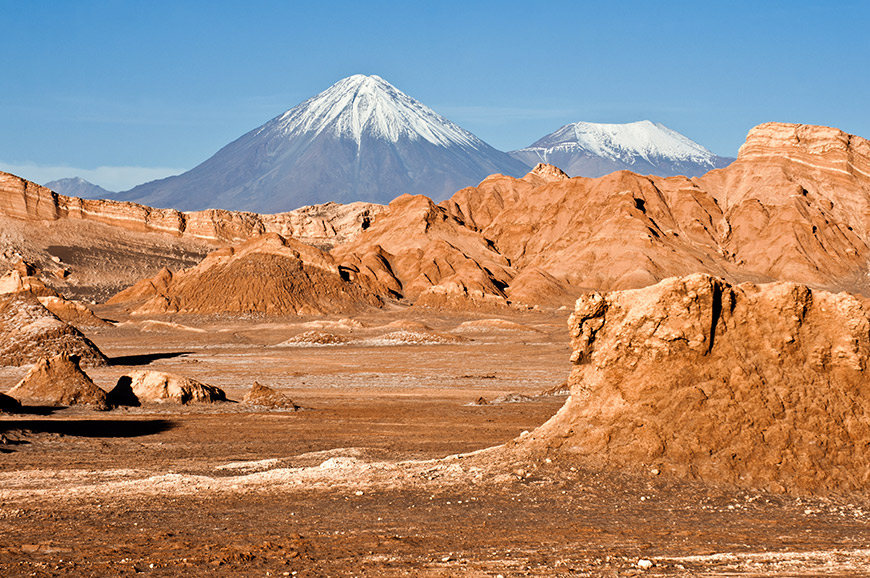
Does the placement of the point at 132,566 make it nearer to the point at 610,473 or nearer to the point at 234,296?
the point at 610,473

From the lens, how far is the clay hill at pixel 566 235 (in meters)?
89.3

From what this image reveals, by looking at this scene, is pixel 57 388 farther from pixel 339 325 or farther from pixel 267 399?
pixel 339 325

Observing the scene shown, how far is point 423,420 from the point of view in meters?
21.4

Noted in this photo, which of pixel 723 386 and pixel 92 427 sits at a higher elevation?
pixel 723 386

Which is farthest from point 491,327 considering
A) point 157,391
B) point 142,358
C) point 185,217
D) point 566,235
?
point 185,217

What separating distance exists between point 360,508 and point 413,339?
133ft

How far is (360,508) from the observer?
1081 cm

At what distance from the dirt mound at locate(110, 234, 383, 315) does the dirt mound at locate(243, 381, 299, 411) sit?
50193 mm

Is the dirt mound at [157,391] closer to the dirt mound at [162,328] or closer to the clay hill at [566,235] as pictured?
the dirt mound at [162,328]

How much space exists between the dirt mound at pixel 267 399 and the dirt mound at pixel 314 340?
2692 centimetres

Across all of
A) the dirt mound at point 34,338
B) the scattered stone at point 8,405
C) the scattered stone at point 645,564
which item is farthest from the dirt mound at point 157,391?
the scattered stone at point 645,564

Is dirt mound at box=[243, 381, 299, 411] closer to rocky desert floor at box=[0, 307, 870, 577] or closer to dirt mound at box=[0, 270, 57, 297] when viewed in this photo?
rocky desert floor at box=[0, 307, 870, 577]

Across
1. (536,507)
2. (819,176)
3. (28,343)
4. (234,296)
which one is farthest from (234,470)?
(819,176)

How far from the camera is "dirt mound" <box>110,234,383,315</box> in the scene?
2972 inches
